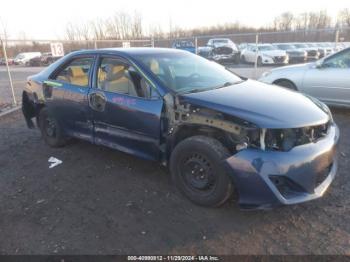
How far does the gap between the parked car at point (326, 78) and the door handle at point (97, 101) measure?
4508mm

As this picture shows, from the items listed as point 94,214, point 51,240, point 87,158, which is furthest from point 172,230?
point 87,158

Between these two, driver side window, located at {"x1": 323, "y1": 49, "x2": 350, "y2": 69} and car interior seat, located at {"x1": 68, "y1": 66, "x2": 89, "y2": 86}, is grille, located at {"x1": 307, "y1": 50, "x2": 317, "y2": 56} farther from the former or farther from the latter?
car interior seat, located at {"x1": 68, "y1": 66, "x2": 89, "y2": 86}

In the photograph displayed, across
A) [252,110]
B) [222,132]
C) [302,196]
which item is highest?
[252,110]

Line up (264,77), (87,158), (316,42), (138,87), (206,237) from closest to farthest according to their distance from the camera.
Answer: (206,237) < (138,87) < (87,158) < (264,77) < (316,42)

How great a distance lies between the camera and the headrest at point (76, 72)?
4.57 meters

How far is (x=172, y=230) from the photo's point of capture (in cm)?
300

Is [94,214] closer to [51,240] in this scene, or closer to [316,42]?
[51,240]

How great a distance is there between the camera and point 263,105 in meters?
3.26

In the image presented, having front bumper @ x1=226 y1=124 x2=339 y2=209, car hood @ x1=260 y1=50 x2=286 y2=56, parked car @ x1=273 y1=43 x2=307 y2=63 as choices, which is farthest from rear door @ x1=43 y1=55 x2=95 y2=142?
parked car @ x1=273 y1=43 x2=307 y2=63

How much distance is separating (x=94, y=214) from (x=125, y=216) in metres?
0.33

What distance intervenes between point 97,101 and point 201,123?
161 centimetres

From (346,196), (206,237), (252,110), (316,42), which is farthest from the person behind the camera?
(316,42)

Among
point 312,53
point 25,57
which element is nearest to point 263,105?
point 312,53

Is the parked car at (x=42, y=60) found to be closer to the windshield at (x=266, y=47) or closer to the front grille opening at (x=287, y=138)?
the windshield at (x=266, y=47)
